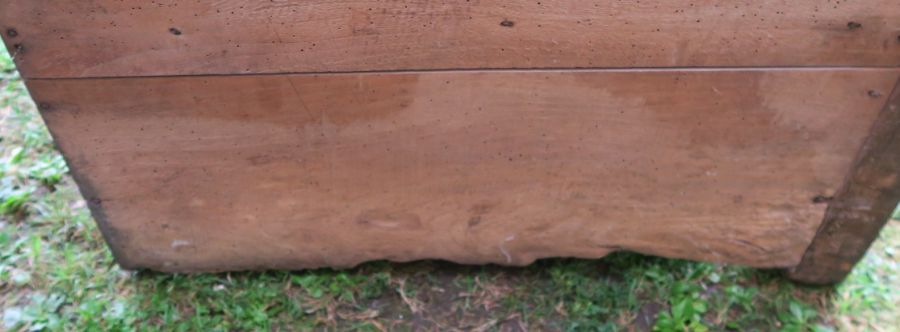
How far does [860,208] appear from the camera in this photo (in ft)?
6.01

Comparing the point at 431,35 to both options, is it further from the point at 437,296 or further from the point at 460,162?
the point at 437,296

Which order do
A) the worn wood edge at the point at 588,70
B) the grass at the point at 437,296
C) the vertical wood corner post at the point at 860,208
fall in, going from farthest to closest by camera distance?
the grass at the point at 437,296 < the vertical wood corner post at the point at 860,208 < the worn wood edge at the point at 588,70

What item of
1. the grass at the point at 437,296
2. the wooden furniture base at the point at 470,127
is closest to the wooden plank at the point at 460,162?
the wooden furniture base at the point at 470,127

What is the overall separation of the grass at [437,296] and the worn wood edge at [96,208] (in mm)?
121

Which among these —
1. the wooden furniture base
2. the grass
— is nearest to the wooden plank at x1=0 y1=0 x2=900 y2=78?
the wooden furniture base

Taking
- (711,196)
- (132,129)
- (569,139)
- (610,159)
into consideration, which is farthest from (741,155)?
(132,129)

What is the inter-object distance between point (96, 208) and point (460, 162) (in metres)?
1.06

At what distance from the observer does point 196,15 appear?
1.44 metres

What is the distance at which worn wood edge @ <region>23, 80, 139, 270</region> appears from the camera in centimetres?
169

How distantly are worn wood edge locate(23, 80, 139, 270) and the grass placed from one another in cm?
12

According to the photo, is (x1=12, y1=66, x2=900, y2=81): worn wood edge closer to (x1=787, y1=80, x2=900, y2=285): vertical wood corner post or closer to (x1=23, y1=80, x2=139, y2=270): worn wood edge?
(x1=787, y1=80, x2=900, y2=285): vertical wood corner post

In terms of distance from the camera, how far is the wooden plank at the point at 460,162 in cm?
158

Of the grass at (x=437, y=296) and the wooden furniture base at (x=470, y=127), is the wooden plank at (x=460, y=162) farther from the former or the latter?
the grass at (x=437, y=296)

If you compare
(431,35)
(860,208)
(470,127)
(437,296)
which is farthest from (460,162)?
(860,208)
